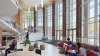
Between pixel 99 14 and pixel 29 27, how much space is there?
67.5ft

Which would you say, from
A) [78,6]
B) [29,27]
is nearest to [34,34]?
[29,27]

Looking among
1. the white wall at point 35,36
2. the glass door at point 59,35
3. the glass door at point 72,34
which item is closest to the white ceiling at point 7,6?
the glass door at point 72,34

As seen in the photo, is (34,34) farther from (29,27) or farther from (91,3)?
(91,3)

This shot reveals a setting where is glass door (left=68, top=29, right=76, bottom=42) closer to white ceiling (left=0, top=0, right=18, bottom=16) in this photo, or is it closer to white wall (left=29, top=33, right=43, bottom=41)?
white ceiling (left=0, top=0, right=18, bottom=16)

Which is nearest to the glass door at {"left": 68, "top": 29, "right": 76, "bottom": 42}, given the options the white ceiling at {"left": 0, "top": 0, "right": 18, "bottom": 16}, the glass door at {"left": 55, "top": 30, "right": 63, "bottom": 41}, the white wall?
the glass door at {"left": 55, "top": 30, "right": 63, "bottom": 41}

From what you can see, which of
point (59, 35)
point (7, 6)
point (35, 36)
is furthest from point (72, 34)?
point (35, 36)

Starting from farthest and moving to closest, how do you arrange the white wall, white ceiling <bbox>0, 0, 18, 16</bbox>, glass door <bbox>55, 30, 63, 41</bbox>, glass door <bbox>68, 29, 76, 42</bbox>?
the white wall < glass door <bbox>55, 30, 63, 41</bbox> < glass door <bbox>68, 29, 76, 42</bbox> < white ceiling <bbox>0, 0, 18, 16</bbox>

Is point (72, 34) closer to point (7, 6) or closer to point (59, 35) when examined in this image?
point (59, 35)

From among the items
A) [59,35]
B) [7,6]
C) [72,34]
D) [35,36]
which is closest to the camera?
[7,6]

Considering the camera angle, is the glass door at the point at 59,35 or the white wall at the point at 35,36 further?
the white wall at the point at 35,36

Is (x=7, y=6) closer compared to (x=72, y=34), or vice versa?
(x=7, y=6)

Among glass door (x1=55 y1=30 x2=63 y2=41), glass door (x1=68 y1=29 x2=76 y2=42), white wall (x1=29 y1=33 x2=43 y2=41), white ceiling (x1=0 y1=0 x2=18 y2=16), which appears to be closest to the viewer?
white ceiling (x1=0 y1=0 x2=18 y2=16)

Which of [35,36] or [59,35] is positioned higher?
[59,35]

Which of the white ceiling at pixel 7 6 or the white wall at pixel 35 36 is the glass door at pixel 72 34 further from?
the white wall at pixel 35 36
